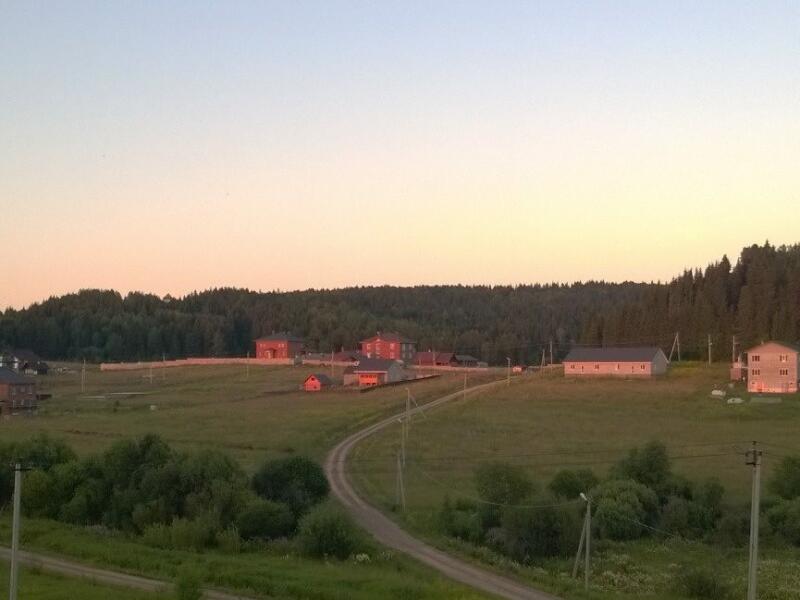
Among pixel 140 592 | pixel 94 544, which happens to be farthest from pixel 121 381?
pixel 140 592

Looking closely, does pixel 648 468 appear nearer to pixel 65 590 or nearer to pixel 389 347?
pixel 65 590

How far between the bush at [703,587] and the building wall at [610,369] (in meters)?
64.8

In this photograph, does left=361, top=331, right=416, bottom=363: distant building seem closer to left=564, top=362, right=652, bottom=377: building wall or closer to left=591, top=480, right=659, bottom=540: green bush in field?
left=564, top=362, right=652, bottom=377: building wall

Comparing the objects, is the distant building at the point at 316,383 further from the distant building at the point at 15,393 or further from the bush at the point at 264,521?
the bush at the point at 264,521

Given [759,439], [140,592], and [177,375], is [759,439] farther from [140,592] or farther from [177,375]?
[177,375]

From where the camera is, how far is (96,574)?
29.5 metres

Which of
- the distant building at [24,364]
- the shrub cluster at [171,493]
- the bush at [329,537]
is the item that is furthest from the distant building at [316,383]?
the bush at [329,537]

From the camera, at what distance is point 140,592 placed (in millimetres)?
26469

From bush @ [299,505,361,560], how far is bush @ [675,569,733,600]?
34.6 feet

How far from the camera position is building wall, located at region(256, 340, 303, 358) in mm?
146125

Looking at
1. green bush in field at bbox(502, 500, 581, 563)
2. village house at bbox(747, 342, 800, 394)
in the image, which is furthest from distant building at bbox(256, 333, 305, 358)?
green bush in field at bbox(502, 500, 581, 563)

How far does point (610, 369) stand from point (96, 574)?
72980mm

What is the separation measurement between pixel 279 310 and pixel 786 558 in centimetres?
16017

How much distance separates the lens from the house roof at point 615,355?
95.4m
